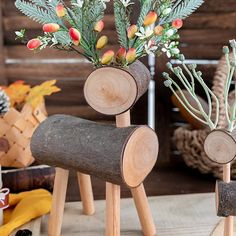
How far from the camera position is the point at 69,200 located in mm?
1068

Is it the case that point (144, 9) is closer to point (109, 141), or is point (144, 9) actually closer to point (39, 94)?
point (109, 141)

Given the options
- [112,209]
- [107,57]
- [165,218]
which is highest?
[107,57]

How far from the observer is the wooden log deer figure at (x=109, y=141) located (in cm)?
72

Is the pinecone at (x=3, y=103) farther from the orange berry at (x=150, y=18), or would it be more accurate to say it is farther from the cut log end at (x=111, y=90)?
the orange berry at (x=150, y=18)

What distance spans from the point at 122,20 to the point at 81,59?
56 centimetres

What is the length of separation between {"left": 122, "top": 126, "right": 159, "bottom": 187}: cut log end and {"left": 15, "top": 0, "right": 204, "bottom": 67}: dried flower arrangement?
121 mm

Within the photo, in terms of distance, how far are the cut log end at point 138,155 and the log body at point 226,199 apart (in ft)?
0.42

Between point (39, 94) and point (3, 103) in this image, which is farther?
point (39, 94)

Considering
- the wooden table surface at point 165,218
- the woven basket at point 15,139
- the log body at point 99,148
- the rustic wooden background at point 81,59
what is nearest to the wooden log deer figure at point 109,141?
the log body at point 99,148

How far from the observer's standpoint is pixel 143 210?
0.85 meters

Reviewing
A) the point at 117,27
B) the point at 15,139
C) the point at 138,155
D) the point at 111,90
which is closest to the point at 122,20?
the point at 117,27

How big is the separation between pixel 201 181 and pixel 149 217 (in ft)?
1.15

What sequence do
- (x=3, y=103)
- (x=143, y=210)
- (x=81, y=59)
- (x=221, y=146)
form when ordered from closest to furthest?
(x=221, y=146)
(x=143, y=210)
(x=3, y=103)
(x=81, y=59)

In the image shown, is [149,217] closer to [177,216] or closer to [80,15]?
[177,216]
